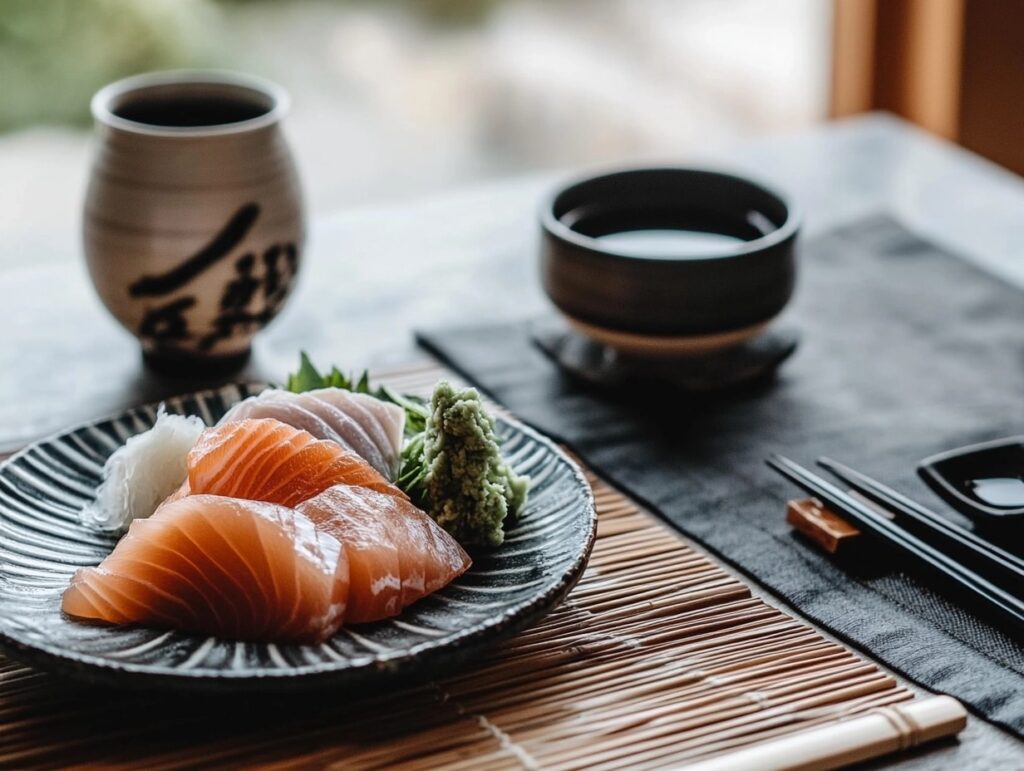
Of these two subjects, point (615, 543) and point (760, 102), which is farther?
point (760, 102)

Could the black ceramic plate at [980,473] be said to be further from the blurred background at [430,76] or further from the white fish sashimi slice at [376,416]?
the blurred background at [430,76]

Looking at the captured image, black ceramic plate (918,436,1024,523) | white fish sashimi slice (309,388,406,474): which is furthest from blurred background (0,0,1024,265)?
white fish sashimi slice (309,388,406,474)

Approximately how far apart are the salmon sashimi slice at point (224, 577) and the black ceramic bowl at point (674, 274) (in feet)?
2.00

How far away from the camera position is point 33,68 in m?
4.15

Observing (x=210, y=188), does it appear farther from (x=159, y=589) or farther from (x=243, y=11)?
(x=243, y=11)

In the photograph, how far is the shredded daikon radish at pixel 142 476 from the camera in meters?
1.10

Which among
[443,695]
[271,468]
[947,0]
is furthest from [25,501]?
[947,0]

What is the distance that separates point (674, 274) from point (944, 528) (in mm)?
446

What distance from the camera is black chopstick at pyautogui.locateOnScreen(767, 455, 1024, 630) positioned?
1.04 m

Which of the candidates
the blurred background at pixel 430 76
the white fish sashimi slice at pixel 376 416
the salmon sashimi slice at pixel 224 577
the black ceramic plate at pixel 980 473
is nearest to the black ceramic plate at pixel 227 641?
the salmon sashimi slice at pixel 224 577

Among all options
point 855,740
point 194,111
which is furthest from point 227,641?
point 194,111

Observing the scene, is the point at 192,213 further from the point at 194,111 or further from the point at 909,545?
the point at 909,545

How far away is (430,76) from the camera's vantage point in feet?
15.5

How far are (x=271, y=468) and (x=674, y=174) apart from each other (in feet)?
2.69
